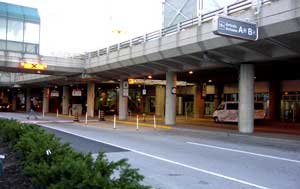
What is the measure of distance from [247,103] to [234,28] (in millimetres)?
7998

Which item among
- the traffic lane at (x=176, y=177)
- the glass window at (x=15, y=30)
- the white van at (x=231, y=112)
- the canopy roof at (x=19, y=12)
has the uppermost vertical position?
the canopy roof at (x=19, y=12)

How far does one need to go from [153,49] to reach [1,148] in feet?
70.8

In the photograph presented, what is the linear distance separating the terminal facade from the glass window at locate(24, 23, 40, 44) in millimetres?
186

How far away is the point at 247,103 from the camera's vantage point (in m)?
27.3

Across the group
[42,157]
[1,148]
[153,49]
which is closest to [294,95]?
[153,49]

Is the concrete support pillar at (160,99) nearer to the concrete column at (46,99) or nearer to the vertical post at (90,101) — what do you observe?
the vertical post at (90,101)

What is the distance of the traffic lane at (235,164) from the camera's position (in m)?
10.7

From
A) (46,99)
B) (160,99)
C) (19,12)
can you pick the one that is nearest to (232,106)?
(160,99)

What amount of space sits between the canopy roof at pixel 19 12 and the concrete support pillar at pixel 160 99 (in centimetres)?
1987

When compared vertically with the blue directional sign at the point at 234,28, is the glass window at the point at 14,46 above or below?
above

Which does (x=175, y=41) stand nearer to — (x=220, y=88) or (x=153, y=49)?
(x=153, y=49)

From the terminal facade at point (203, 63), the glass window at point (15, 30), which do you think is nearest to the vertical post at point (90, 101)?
the terminal facade at point (203, 63)

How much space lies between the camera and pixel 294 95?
4266 cm

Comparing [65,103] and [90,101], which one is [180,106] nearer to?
[90,101]
